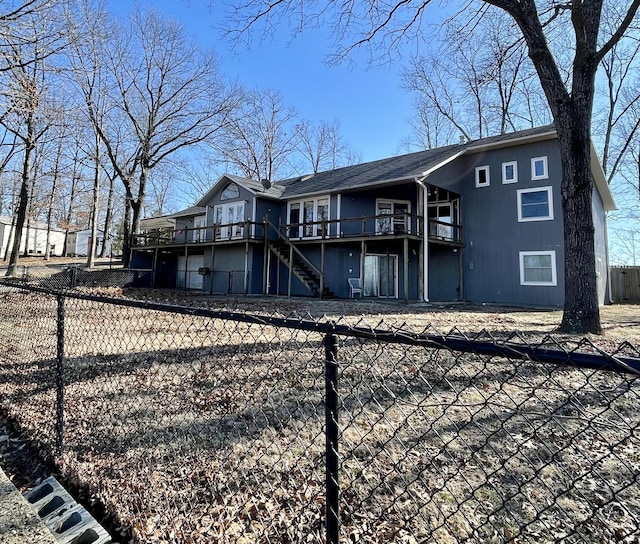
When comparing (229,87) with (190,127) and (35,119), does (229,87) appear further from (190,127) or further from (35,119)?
(35,119)

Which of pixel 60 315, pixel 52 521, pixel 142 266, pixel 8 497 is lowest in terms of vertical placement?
pixel 52 521

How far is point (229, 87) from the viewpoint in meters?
25.0

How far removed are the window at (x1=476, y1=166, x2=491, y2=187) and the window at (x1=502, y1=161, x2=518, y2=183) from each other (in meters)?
0.63

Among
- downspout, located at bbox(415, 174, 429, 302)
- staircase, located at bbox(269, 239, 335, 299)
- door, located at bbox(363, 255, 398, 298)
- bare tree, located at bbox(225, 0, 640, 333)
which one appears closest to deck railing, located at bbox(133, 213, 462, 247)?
downspout, located at bbox(415, 174, 429, 302)

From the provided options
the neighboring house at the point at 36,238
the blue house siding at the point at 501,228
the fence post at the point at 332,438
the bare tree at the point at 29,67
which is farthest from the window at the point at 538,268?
the neighboring house at the point at 36,238

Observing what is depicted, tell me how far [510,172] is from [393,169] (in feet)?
15.4

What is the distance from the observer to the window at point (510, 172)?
14945mm

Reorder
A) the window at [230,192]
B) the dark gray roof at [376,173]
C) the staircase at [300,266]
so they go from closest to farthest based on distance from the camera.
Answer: the dark gray roof at [376,173] → the staircase at [300,266] → the window at [230,192]

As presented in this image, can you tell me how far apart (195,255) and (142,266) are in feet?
11.9

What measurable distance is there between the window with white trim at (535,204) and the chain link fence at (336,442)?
1144 cm

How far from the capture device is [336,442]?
1.55 meters

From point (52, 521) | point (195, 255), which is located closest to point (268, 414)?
point (52, 521)

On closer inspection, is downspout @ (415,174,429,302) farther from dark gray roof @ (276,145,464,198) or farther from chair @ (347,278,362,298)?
chair @ (347,278,362,298)

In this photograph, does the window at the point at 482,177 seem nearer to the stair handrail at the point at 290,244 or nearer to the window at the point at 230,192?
the stair handrail at the point at 290,244
